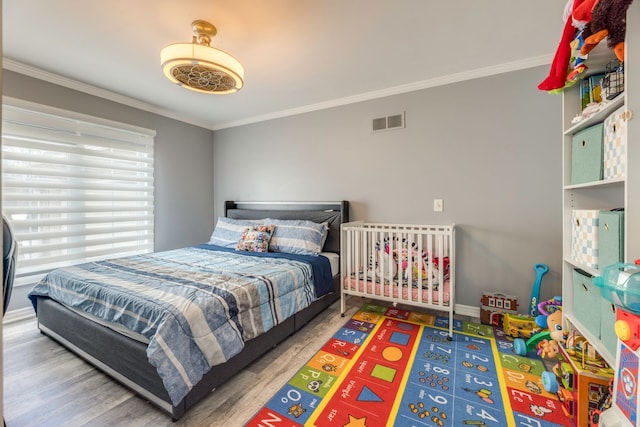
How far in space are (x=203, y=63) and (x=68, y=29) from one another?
114 cm

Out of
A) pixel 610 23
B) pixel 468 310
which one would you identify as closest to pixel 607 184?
pixel 610 23

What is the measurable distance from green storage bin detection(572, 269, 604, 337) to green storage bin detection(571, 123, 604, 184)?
20.9 inches

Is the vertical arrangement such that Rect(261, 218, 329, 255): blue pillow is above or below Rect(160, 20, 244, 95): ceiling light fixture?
below

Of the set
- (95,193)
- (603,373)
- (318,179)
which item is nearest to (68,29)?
(95,193)

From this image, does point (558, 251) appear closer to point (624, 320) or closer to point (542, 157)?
point (542, 157)

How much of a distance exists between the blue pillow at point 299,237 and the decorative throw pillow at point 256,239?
0.07 meters

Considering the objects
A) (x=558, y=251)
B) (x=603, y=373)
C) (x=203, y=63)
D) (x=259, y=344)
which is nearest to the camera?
(x=603, y=373)

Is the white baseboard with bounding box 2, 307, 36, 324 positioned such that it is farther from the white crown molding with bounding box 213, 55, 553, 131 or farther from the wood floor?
the white crown molding with bounding box 213, 55, 553, 131

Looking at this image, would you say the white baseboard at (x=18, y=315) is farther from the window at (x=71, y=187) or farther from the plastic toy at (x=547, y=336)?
the plastic toy at (x=547, y=336)

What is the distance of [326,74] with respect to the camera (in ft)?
8.98

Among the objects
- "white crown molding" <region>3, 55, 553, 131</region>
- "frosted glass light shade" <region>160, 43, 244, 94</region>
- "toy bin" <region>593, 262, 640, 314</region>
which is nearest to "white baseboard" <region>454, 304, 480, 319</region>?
"toy bin" <region>593, 262, 640, 314</region>

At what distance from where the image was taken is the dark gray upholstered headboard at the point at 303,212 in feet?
10.7

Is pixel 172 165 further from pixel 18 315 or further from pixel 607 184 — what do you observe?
pixel 607 184

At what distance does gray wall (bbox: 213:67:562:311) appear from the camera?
2.46 m
